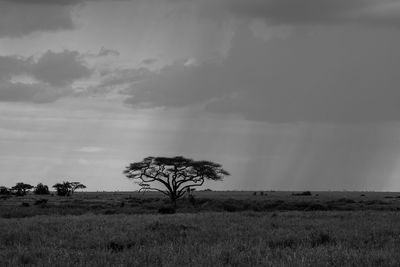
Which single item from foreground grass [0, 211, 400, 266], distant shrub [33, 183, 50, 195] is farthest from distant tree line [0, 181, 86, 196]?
foreground grass [0, 211, 400, 266]

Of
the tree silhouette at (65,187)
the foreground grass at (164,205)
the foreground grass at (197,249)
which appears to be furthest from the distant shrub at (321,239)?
the tree silhouette at (65,187)

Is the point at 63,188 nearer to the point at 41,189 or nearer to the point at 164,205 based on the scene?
the point at 41,189

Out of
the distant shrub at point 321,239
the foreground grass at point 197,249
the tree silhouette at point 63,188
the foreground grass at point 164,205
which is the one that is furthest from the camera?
the tree silhouette at point 63,188

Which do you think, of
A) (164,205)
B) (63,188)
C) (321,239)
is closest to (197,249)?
(321,239)

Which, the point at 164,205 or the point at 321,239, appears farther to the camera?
the point at 164,205

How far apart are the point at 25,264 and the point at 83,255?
1.55 meters

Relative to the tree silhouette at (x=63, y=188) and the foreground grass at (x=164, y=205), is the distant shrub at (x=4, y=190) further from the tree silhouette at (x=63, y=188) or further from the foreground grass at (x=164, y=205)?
the foreground grass at (x=164, y=205)

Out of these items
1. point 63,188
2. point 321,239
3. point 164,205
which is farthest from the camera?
point 63,188

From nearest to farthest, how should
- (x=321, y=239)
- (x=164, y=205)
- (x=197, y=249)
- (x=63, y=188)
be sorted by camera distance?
(x=197, y=249), (x=321, y=239), (x=164, y=205), (x=63, y=188)

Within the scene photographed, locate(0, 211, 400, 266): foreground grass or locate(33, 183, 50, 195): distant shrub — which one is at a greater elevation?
locate(33, 183, 50, 195): distant shrub

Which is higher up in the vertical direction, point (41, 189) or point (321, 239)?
point (41, 189)

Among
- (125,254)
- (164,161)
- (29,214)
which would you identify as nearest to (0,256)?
(125,254)

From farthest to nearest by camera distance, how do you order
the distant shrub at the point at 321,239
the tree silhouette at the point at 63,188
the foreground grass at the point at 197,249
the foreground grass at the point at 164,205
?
the tree silhouette at the point at 63,188 < the foreground grass at the point at 164,205 < the distant shrub at the point at 321,239 < the foreground grass at the point at 197,249

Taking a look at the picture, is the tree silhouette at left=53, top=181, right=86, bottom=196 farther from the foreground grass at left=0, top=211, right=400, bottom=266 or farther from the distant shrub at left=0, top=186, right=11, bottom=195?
the foreground grass at left=0, top=211, right=400, bottom=266
